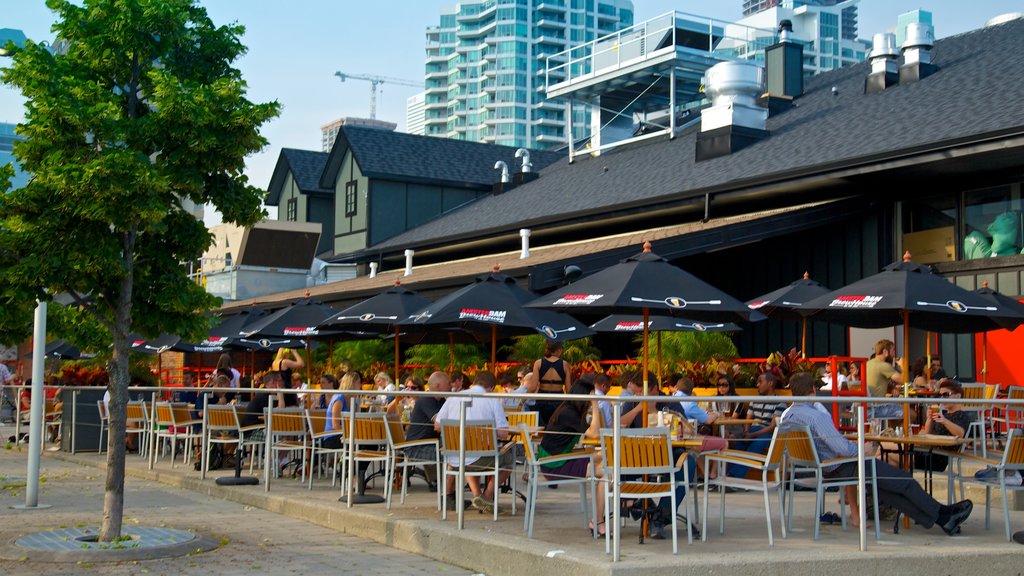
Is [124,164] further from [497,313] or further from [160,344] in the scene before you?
[160,344]

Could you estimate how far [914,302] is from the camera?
1177 centimetres

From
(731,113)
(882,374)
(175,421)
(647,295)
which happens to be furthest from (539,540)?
(731,113)

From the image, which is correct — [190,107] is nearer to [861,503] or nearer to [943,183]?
[861,503]

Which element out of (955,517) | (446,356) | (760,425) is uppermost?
(446,356)

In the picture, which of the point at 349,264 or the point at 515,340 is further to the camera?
the point at 349,264

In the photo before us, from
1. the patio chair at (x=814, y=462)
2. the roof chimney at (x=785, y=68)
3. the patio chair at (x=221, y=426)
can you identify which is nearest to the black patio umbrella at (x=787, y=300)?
the patio chair at (x=814, y=462)

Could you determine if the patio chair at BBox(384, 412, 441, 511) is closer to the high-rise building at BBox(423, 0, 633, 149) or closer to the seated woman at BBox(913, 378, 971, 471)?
the seated woman at BBox(913, 378, 971, 471)

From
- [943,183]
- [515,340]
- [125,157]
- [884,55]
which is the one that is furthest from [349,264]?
[125,157]

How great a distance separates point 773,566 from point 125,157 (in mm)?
5947

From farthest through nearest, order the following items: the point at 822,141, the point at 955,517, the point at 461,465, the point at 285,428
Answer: the point at 822,141 → the point at 285,428 → the point at 461,465 → the point at 955,517

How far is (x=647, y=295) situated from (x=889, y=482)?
2.98 meters

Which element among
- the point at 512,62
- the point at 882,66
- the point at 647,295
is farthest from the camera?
the point at 512,62

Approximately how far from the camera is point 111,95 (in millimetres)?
9984

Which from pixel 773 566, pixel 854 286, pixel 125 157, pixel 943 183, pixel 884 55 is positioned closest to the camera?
pixel 773 566
